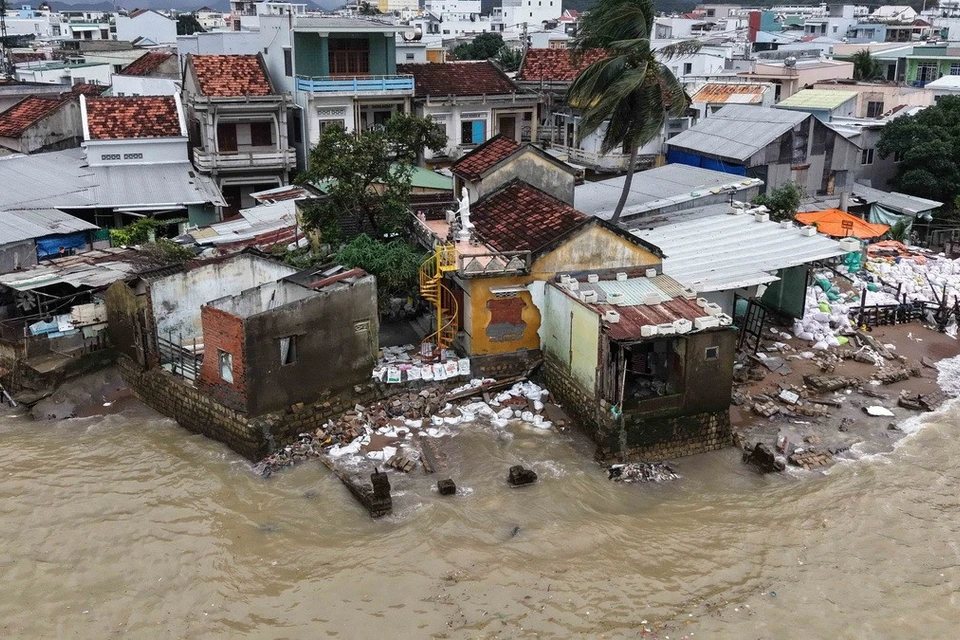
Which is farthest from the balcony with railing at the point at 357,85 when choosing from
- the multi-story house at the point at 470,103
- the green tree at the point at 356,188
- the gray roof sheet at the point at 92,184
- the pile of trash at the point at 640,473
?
the pile of trash at the point at 640,473

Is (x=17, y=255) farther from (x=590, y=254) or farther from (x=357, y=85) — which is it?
(x=590, y=254)

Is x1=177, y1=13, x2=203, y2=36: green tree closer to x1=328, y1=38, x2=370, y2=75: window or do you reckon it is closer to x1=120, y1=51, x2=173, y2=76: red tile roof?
x1=120, y1=51, x2=173, y2=76: red tile roof

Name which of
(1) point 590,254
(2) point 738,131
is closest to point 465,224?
(1) point 590,254

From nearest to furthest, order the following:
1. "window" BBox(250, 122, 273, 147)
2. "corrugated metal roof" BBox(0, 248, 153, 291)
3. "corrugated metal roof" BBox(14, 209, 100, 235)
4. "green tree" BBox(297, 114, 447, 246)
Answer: "corrugated metal roof" BBox(0, 248, 153, 291)
"green tree" BBox(297, 114, 447, 246)
"corrugated metal roof" BBox(14, 209, 100, 235)
"window" BBox(250, 122, 273, 147)

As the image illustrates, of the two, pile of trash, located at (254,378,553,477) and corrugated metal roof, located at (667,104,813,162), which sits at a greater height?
corrugated metal roof, located at (667,104,813,162)

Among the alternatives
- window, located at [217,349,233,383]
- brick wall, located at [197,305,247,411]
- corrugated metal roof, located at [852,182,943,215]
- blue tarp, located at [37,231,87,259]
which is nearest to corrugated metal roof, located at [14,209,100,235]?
blue tarp, located at [37,231,87,259]

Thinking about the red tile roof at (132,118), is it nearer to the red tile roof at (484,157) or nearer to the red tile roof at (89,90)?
the red tile roof at (89,90)
